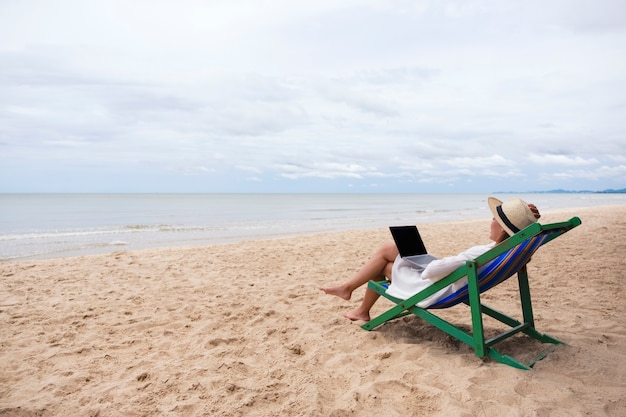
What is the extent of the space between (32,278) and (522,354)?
680cm

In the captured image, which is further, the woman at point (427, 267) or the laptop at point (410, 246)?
the laptop at point (410, 246)

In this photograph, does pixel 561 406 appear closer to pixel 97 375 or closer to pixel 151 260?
pixel 97 375

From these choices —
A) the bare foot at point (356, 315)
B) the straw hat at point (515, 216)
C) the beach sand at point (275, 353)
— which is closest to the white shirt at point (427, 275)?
the straw hat at point (515, 216)

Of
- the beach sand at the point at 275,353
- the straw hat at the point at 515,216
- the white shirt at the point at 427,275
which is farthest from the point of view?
the white shirt at the point at 427,275

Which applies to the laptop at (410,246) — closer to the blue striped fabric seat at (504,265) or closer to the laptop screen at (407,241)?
the laptop screen at (407,241)

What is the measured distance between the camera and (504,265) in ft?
9.76

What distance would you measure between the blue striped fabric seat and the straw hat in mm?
137

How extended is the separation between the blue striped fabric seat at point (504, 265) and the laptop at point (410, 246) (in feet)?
1.63

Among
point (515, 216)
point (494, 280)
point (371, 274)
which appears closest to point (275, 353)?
point (371, 274)

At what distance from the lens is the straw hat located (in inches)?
118

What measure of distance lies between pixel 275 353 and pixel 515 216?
6.94 feet

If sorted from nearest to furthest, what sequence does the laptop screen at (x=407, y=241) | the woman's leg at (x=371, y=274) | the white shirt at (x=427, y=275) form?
1. the white shirt at (x=427, y=275)
2. the laptop screen at (x=407, y=241)
3. the woman's leg at (x=371, y=274)

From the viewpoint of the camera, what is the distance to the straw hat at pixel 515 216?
2.99 meters

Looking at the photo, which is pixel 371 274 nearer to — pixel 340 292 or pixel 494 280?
pixel 340 292
